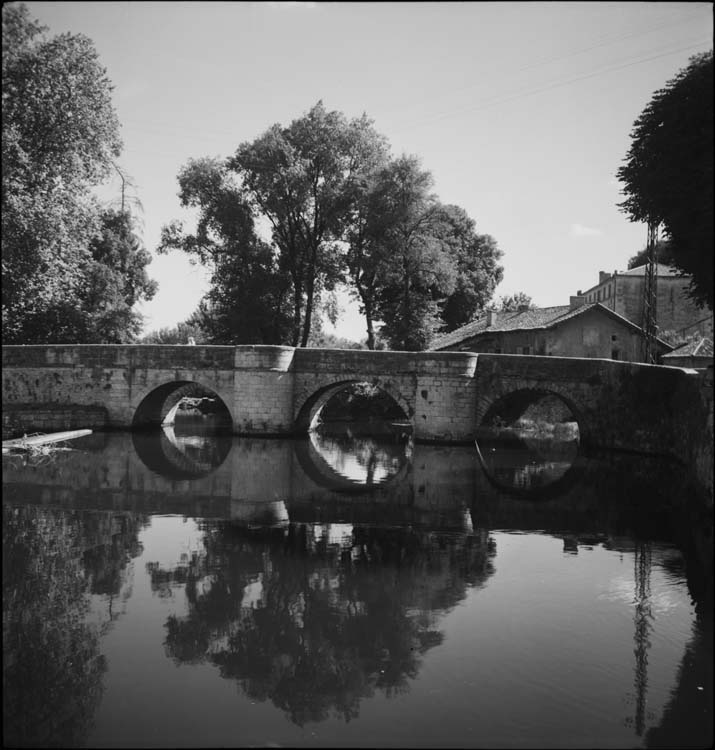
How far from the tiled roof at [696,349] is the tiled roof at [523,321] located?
4458mm

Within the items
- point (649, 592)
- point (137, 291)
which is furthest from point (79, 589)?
point (137, 291)

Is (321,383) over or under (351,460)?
over

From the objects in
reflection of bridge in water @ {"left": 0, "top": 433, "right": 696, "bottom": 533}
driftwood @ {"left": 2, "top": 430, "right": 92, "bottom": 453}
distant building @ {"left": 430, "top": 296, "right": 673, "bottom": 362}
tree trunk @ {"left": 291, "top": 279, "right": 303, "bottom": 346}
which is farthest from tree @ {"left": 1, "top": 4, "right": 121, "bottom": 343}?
distant building @ {"left": 430, "top": 296, "right": 673, "bottom": 362}

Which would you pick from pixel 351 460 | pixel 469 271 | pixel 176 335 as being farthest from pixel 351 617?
pixel 176 335

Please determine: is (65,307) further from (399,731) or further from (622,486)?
(399,731)

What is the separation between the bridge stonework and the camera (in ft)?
76.6

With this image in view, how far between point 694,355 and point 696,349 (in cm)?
31

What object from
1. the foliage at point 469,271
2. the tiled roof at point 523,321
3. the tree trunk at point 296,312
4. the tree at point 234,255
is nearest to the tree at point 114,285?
the tree at point 234,255

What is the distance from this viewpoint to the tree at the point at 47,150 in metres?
19.6

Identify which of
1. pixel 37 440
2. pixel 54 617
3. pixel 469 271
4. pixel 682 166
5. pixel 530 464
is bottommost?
pixel 54 617

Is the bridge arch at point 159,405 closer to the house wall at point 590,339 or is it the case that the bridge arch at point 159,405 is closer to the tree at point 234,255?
the tree at point 234,255

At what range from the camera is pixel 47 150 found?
863 inches

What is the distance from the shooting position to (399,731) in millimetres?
6156

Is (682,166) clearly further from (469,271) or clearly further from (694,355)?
(469,271)
